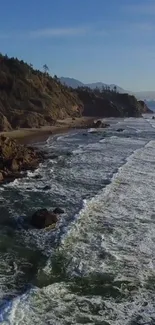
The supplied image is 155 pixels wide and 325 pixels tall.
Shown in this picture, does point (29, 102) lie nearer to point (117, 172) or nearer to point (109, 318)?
point (117, 172)

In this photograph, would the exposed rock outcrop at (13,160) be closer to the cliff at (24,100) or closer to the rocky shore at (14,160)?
the rocky shore at (14,160)

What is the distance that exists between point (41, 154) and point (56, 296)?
25355mm

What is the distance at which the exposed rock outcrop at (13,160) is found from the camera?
1128 inches

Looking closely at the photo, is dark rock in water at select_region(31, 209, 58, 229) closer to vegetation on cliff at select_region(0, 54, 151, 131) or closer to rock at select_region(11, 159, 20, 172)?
rock at select_region(11, 159, 20, 172)

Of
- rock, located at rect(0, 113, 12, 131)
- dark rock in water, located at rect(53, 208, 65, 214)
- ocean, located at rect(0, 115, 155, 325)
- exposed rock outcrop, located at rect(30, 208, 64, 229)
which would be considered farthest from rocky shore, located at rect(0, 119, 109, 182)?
rock, located at rect(0, 113, 12, 131)

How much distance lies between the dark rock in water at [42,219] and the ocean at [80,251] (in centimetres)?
44

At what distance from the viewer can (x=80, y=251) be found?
52.0 ft

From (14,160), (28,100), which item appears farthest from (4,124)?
(14,160)

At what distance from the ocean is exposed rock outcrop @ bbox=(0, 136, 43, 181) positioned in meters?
1.19

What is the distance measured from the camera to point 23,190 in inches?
968

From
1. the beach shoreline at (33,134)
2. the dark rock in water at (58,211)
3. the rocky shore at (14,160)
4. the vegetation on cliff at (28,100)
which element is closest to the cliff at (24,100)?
the vegetation on cliff at (28,100)

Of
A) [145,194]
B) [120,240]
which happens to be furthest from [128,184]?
[120,240]

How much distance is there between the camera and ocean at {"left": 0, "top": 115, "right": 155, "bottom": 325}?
A: 1173 centimetres

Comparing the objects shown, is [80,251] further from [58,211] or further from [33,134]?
[33,134]
